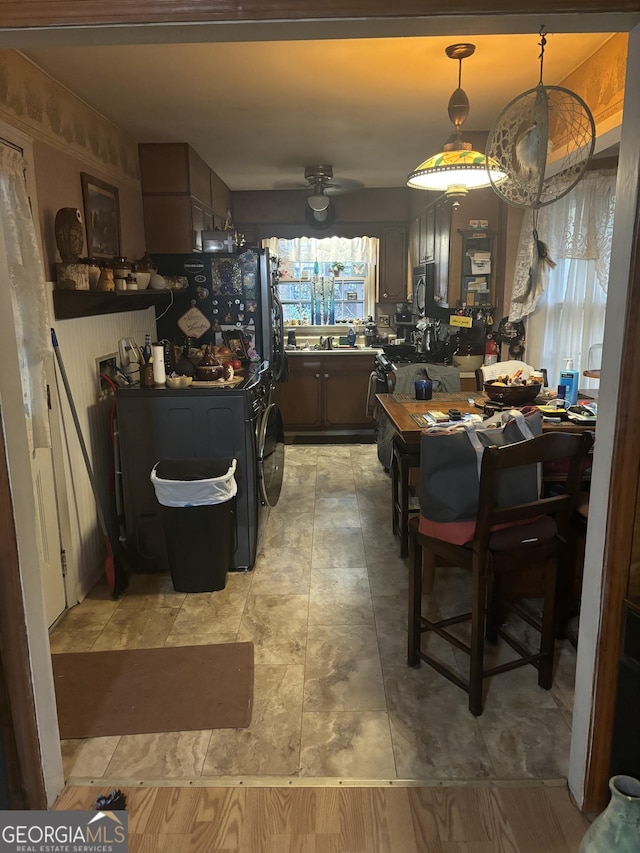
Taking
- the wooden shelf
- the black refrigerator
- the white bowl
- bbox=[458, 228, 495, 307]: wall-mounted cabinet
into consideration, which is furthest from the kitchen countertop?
the white bowl

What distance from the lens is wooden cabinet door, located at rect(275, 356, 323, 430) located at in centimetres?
583

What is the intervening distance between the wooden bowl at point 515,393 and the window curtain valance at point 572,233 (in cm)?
86

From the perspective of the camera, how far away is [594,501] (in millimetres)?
1541

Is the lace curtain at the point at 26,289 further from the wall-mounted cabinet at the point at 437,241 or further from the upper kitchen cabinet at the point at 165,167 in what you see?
the wall-mounted cabinet at the point at 437,241

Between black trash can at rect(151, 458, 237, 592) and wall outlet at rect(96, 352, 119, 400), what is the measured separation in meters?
0.56

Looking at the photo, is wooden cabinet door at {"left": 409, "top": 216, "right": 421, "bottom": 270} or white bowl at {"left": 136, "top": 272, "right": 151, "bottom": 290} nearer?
white bowl at {"left": 136, "top": 272, "right": 151, "bottom": 290}

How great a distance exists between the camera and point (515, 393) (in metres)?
2.96

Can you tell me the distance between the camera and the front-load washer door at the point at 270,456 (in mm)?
3344

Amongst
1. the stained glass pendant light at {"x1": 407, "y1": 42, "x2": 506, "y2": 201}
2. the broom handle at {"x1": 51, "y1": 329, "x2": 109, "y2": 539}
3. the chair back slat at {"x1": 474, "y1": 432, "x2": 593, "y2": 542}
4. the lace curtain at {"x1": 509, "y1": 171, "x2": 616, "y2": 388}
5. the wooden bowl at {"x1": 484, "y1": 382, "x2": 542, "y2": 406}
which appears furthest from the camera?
the lace curtain at {"x1": 509, "y1": 171, "x2": 616, "y2": 388}

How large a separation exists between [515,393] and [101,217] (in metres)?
2.42

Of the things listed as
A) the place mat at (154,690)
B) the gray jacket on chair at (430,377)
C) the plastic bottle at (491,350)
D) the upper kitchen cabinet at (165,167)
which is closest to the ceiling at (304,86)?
the upper kitchen cabinet at (165,167)

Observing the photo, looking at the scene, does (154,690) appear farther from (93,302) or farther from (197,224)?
(197,224)

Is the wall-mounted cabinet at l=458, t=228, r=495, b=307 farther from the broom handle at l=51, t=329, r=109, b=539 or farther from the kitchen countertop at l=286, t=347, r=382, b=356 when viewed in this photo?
the broom handle at l=51, t=329, r=109, b=539

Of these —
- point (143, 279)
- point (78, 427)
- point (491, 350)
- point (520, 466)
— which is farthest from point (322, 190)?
point (520, 466)
